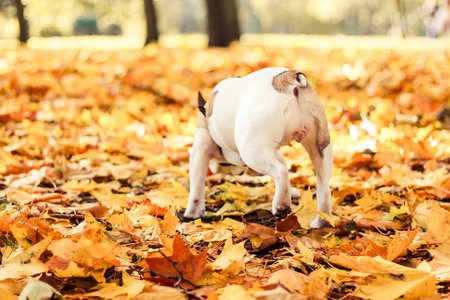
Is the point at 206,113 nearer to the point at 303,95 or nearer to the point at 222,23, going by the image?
the point at 303,95

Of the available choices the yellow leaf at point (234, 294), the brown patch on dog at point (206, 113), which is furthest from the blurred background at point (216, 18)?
the yellow leaf at point (234, 294)

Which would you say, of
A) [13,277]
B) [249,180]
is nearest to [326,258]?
[13,277]

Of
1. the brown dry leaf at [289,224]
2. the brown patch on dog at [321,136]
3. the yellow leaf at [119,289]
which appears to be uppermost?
the brown patch on dog at [321,136]

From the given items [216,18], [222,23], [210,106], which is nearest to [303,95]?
[210,106]

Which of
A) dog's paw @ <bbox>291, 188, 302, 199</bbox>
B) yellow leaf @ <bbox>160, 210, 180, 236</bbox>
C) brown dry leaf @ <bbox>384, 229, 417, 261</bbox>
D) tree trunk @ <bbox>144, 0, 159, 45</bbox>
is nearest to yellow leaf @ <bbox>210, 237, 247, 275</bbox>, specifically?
yellow leaf @ <bbox>160, 210, 180, 236</bbox>

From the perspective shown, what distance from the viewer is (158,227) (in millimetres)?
2123

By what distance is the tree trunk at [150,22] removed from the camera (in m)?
14.0

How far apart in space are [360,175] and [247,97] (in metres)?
1.48

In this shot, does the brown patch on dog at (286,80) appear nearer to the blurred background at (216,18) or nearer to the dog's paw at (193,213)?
the dog's paw at (193,213)

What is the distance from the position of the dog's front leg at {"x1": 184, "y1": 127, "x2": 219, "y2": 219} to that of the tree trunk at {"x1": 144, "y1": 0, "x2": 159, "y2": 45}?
12.3m

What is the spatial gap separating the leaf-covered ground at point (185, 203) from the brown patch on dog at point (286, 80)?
49 cm

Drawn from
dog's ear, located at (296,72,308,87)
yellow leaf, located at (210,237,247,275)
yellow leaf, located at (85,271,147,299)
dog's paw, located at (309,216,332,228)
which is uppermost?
dog's ear, located at (296,72,308,87)

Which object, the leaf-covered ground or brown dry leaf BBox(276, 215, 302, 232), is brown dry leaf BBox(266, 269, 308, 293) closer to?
the leaf-covered ground

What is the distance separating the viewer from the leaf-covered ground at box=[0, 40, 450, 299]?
5.04 feet
